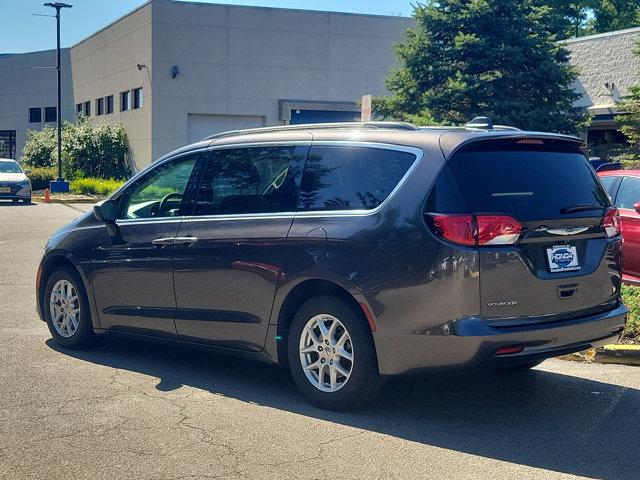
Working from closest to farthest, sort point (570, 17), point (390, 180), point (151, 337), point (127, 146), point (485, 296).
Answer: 1. point (485, 296)
2. point (390, 180)
3. point (151, 337)
4. point (127, 146)
5. point (570, 17)

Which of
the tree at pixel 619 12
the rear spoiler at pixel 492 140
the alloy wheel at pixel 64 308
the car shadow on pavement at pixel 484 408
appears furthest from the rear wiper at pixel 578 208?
the tree at pixel 619 12

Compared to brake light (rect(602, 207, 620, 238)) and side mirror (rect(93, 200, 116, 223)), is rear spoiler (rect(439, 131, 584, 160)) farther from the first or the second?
side mirror (rect(93, 200, 116, 223))

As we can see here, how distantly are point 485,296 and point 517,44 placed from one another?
1638 cm

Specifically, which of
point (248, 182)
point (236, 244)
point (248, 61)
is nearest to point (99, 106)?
point (248, 61)

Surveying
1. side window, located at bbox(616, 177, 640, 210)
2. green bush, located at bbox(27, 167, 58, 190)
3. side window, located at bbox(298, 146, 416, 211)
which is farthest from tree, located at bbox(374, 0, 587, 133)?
green bush, located at bbox(27, 167, 58, 190)

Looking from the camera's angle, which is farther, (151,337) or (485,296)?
(151,337)

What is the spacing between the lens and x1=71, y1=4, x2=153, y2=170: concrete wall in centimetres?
4081

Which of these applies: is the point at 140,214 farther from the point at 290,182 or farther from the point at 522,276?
the point at 522,276

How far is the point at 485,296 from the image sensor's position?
5.48 meters

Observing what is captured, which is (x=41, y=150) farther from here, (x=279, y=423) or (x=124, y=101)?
(x=279, y=423)

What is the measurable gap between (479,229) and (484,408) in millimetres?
1417

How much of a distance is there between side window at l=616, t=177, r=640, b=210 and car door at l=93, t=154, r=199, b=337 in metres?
6.41

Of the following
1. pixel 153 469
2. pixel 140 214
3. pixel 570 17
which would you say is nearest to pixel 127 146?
pixel 570 17

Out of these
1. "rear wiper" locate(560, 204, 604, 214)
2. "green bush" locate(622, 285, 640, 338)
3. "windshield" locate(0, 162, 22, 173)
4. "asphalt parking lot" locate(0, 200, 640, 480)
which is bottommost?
"asphalt parking lot" locate(0, 200, 640, 480)
